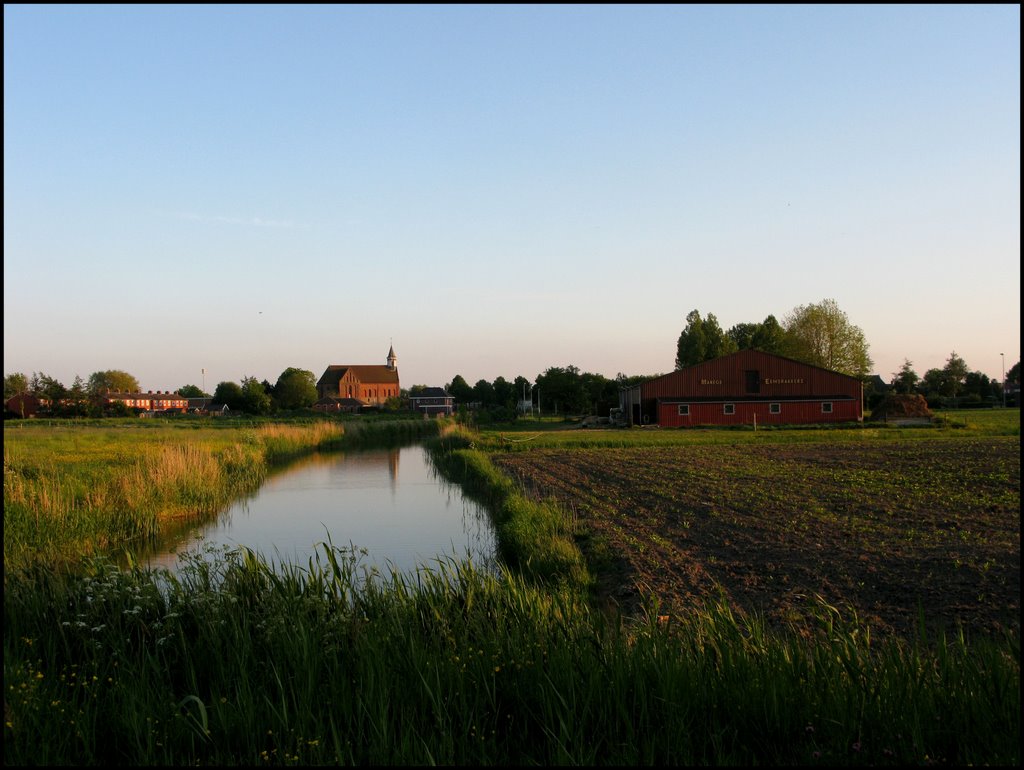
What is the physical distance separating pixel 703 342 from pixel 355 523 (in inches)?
2664

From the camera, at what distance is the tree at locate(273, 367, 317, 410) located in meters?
92.1

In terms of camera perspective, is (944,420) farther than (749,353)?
No

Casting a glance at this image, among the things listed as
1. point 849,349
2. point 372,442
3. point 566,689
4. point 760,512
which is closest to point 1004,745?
point 566,689

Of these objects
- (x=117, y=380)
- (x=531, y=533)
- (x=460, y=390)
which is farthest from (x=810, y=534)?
(x=117, y=380)

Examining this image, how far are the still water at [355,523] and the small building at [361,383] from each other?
97411 millimetres

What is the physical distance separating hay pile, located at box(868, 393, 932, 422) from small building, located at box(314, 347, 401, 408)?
288ft

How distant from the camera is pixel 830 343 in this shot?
68375 mm

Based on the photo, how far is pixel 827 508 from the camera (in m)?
14.1

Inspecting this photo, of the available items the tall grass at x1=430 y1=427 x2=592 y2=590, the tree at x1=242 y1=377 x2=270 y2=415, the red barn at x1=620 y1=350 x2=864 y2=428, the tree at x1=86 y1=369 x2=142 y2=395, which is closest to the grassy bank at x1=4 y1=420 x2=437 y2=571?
the tall grass at x1=430 y1=427 x2=592 y2=590

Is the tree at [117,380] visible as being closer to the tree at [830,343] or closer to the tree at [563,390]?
the tree at [563,390]

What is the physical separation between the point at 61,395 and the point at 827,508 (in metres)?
67.9

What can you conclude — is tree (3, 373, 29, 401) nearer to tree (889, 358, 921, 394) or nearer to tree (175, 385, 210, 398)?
tree (175, 385, 210, 398)

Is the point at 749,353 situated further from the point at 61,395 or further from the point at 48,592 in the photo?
the point at 61,395

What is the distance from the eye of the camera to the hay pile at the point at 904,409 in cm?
4294
